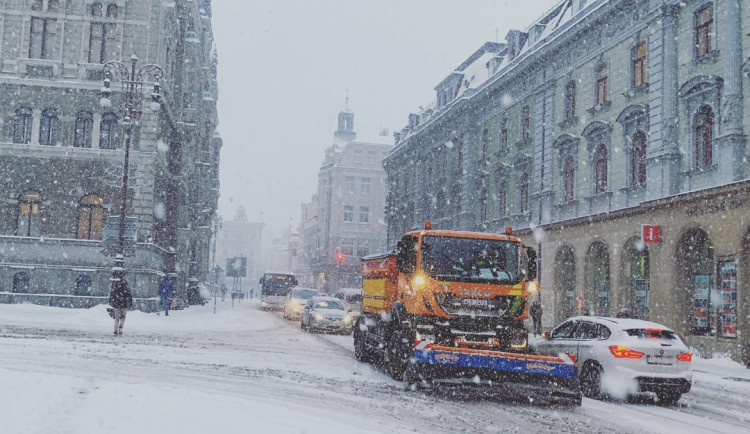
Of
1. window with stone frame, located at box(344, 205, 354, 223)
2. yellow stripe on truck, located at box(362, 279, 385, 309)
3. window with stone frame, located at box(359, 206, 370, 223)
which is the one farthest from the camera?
window with stone frame, located at box(359, 206, 370, 223)

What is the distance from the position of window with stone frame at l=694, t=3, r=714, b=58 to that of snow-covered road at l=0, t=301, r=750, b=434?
33.0 ft

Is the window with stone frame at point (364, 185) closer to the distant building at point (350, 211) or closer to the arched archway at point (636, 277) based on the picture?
the distant building at point (350, 211)

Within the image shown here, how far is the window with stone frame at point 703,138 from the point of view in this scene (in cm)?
2251

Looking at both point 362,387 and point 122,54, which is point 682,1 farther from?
point 122,54

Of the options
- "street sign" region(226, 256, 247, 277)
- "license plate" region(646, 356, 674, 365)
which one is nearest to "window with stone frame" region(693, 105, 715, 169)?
"license plate" region(646, 356, 674, 365)

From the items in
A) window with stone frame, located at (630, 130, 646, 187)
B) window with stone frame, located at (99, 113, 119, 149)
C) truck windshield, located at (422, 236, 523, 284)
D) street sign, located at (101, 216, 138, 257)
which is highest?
window with stone frame, located at (99, 113, 119, 149)

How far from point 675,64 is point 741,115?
3700 mm

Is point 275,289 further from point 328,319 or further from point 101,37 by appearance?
point 328,319

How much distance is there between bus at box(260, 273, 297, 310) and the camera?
54.1 m

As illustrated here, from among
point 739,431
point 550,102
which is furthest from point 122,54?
point 739,431

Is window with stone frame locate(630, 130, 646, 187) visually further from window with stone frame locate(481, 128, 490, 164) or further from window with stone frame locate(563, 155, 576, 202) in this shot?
window with stone frame locate(481, 128, 490, 164)

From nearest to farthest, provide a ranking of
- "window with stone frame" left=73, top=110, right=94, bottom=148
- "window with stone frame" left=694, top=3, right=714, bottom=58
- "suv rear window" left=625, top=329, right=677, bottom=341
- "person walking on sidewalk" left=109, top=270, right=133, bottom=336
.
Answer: "suv rear window" left=625, top=329, right=677, bottom=341 < "person walking on sidewalk" left=109, top=270, right=133, bottom=336 < "window with stone frame" left=694, top=3, right=714, bottom=58 < "window with stone frame" left=73, top=110, right=94, bottom=148

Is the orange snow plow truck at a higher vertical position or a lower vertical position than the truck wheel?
higher

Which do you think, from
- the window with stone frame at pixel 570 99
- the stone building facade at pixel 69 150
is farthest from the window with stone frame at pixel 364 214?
the window with stone frame at pixel 570 99
